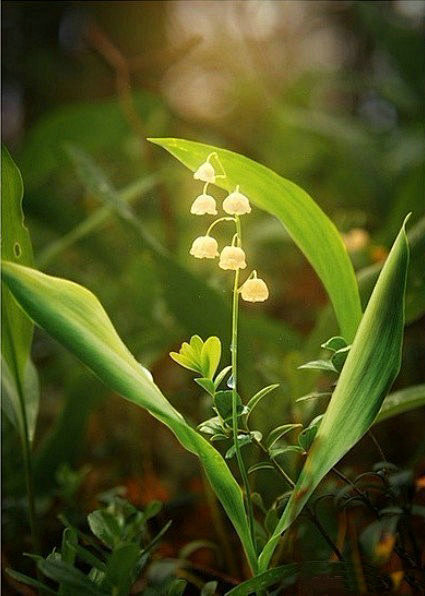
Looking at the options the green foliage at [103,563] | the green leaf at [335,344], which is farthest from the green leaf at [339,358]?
the green foliage at [103,563]

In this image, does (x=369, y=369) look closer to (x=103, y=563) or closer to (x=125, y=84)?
(x=103, y=563)

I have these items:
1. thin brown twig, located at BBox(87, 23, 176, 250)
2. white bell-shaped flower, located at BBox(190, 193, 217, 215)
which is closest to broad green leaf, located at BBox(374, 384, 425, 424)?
white bell-shaped flower, located at BBox(190, 193, 217, 215)

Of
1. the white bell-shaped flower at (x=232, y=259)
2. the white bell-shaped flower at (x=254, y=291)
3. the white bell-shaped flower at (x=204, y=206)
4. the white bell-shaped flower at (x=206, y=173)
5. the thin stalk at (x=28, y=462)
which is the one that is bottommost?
the thin stalk at (x=28, y=462)

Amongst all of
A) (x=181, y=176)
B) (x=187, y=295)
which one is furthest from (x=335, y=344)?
(x=181, y=176)

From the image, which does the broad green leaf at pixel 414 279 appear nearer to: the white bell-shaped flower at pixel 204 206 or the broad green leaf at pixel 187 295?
the broad green leaf at pixel 187 295

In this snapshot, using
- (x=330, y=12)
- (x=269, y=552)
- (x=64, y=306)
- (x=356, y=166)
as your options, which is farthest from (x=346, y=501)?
(x=330, y=12)

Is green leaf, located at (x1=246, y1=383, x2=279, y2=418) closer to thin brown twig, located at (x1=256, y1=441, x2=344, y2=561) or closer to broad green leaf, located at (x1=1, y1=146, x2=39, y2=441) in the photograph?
thin brown twig, located at (x1=256, y1=441, x2=344, y2=561)
